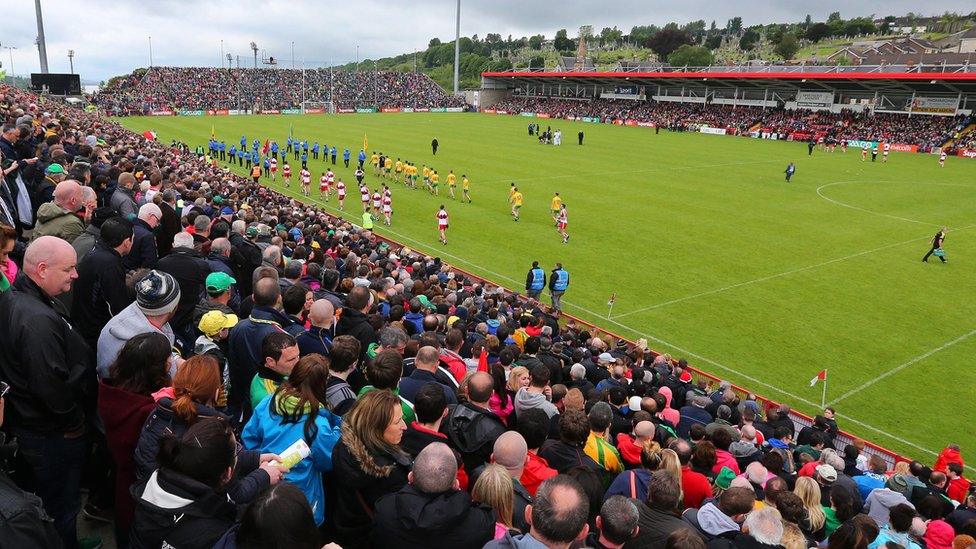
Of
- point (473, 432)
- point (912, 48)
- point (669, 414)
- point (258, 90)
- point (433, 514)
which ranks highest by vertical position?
point (912, 48)

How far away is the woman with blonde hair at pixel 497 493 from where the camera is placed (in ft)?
11.6

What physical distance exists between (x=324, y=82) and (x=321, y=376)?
95.4 m

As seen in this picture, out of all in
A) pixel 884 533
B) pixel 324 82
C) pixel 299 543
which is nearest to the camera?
pixel 299 543

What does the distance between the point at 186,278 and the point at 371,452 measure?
12.9ft

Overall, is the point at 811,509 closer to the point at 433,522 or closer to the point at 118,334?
the point at 433,522

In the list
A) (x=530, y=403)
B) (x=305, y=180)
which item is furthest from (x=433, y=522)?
(x=305, y=180)

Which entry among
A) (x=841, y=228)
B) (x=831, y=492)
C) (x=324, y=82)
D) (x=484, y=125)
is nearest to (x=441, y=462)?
(x=831, y=492)

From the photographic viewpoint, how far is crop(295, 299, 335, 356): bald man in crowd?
17.8 feet

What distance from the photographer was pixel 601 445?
5.29 metres

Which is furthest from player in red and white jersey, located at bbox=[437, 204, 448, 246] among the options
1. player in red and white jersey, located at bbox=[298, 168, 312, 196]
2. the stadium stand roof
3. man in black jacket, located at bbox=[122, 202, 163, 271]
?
the stadium stand roof

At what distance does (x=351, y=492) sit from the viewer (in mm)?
3746

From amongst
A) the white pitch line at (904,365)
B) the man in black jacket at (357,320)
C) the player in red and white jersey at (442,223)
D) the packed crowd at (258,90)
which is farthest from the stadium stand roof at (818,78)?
the man in black jacket at (357,320)

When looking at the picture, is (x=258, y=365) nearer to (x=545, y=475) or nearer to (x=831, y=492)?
(x=545, y=475)

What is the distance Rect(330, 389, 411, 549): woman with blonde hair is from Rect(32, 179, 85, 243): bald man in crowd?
4986mm
